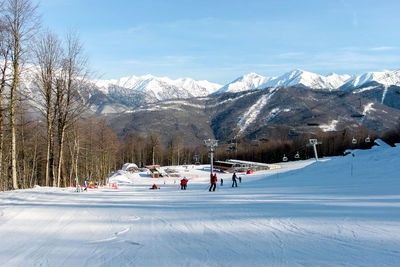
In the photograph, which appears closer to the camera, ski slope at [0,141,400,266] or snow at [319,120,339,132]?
ski slope at [0,141,400,266]

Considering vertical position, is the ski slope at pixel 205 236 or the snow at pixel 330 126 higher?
the snow at pixel 330 126

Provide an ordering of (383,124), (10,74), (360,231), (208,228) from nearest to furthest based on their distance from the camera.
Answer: (360,231) < (208,228) < (10,74) < (383,124)

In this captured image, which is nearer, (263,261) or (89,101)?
(263,261)

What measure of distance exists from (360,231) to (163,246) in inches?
180

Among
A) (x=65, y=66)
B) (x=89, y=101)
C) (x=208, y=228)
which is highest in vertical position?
(x=65, y=66)

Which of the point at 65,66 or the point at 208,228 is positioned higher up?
the point at 65,66

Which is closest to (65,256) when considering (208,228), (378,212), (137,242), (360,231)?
(137,242)

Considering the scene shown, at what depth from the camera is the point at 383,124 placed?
616 feet

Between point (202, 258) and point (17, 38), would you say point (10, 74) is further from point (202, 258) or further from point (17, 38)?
point (202, 258)

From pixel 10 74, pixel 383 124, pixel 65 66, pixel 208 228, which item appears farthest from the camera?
pixel 383 124

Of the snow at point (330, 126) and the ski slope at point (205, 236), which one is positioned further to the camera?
the snow at point (330, 126)

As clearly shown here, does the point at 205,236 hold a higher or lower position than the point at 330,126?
lower

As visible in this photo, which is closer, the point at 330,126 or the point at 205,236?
the point at 205,236

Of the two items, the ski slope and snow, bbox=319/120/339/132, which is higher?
snow, bbox=319/120/339/132
